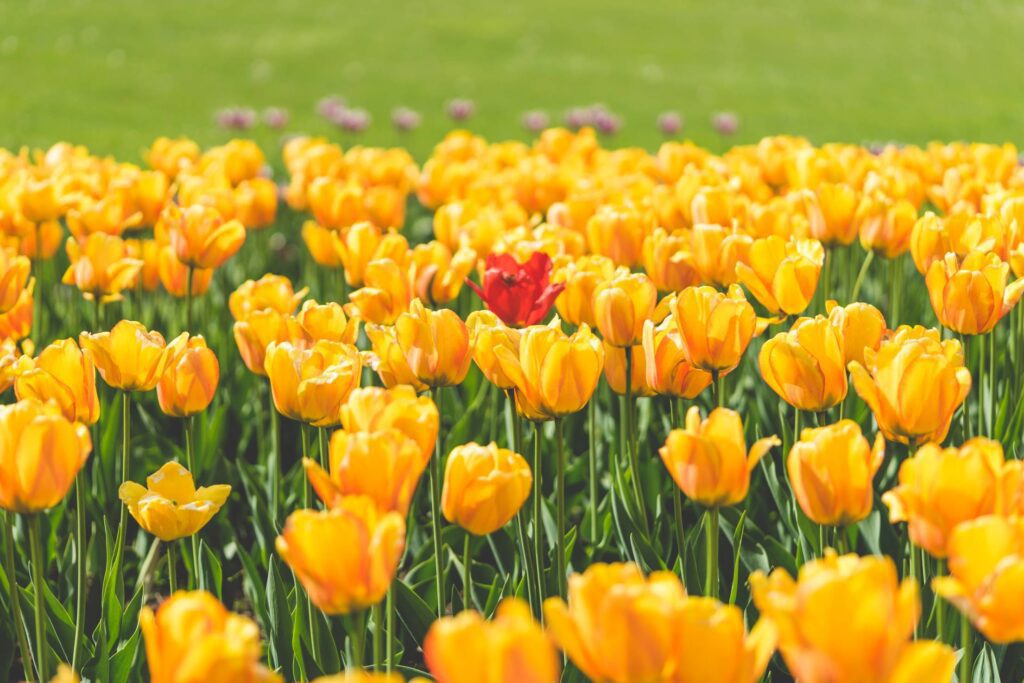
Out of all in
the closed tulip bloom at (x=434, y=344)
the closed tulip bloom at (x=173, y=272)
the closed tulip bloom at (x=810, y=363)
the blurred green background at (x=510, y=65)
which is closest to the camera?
the closed tulip bloom at (x=810, y=363)

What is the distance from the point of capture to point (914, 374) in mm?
1817

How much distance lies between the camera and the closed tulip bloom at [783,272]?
265cm

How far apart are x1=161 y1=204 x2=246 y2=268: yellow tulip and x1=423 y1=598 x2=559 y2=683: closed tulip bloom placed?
2.51 meters

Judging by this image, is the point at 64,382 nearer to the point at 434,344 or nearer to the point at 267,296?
the point at 434,344

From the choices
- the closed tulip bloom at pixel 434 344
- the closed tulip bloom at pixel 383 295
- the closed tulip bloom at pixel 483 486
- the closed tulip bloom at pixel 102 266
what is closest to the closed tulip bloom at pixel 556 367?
the closed tulip bloom at pixel 434 344

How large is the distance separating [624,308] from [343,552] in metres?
1.16

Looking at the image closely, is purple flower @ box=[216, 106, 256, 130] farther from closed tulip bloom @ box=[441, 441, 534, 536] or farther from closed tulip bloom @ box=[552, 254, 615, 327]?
closed tulip bloom @ box=[441, 441, 534, 536]

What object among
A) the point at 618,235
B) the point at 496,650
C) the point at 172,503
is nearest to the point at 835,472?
the point at 496,650

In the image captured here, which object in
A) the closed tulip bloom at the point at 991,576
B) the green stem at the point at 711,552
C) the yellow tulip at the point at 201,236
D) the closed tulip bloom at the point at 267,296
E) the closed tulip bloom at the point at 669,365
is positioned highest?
the yellow tulip at the point at 201,236

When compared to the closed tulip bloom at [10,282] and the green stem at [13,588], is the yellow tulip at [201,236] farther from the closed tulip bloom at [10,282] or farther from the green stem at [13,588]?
the green stem at [13,588]

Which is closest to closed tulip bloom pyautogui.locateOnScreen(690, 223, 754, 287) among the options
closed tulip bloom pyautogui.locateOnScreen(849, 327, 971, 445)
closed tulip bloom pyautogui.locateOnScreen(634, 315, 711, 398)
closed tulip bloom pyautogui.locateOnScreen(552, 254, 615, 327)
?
closed tulip bloom pyautogui.locateOnScreen(552, 254, 615, 327)

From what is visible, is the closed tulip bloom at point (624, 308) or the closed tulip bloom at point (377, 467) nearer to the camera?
the closed tulip bloom at point (377, 467)

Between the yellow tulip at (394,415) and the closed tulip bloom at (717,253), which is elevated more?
the closed tulip bloom at (717,253)

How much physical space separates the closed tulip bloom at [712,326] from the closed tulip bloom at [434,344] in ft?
1.28
